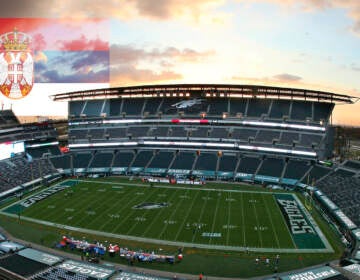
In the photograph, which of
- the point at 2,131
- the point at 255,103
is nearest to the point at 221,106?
the point at 255,103

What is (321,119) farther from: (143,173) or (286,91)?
(143,173)

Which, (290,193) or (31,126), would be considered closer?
(290,193)

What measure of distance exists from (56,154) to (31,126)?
766 centimetres

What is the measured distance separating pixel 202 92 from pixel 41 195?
41044mm

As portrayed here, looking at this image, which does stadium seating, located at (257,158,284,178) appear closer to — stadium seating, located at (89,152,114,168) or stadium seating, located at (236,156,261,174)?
stadium seating, located at (236,156,261,174)

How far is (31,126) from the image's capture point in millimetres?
67438

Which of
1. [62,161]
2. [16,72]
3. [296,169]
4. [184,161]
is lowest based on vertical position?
[62,161]

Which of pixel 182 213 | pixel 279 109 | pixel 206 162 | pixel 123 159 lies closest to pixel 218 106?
pixel 279 109

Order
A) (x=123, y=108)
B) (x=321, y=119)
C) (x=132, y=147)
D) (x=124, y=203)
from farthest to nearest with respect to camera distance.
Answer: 1. (x=123, y=108)
2. (x=132, y=147)
3. (x=321, y=119)
4. (x=124, y=203)

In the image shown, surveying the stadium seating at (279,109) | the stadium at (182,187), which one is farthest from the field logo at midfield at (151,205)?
the stadium seating at (279,109)

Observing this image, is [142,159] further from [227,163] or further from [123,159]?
[227,163]

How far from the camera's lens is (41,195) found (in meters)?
48.9

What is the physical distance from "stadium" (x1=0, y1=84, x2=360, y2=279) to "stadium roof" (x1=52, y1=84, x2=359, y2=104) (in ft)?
0.80

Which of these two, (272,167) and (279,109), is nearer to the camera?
(272,167)
